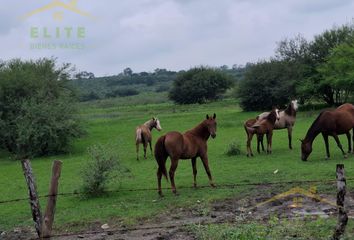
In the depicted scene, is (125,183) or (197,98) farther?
(197,98)

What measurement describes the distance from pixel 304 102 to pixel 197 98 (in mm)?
18324

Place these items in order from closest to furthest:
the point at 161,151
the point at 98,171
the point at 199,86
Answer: the point at 161,151, the point at 98,171, the point at 199,86

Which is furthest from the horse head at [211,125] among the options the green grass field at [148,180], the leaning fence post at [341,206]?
the leaning fence post at [341,206]

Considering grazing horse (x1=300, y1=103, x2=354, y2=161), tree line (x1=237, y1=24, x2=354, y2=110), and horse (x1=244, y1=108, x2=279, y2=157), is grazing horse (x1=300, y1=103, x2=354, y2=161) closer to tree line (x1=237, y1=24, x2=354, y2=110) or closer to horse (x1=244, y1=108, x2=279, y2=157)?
horse (x1=244, y1=108, x2=279, y2=157)

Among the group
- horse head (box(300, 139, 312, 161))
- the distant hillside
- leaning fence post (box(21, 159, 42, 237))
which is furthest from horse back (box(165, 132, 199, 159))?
the distant hillside

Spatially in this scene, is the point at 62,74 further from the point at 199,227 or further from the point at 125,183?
the point at 199,227

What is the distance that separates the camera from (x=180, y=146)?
11.9 meters

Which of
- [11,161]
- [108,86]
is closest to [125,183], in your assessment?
[11,161]

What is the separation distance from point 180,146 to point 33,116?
50.0ft

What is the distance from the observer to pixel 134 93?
9212cm

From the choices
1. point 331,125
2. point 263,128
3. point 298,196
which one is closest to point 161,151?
point 298,196

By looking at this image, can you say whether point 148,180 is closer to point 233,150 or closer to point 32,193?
point 233,150

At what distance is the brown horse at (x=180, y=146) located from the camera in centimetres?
1180

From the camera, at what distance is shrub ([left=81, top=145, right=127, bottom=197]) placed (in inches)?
480
